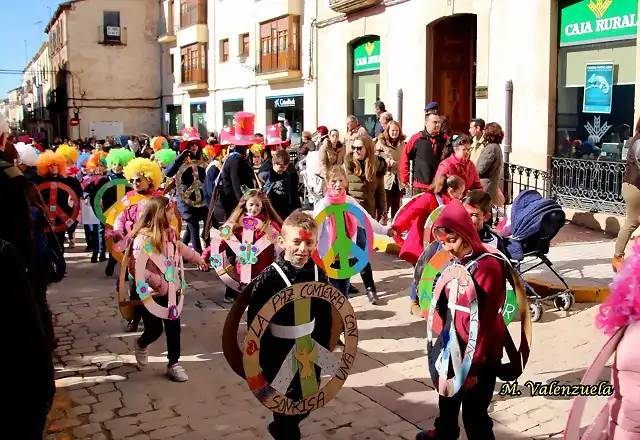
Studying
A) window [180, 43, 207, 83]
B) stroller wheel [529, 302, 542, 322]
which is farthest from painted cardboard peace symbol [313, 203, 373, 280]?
window [180, 43, 207, 83]

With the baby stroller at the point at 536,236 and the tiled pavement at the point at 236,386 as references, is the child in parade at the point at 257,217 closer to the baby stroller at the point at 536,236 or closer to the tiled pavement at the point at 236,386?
the tiled pavement at the point at 236,386

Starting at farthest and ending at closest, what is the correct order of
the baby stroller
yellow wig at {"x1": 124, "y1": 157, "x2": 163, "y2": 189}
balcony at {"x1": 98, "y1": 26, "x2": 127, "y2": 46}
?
balcony at {"x1": 98, "y1": 26, "x2": 127, "y2": 46} → yellow wig at {"x1": 124, "y1": 157, "x2": 163, "y2": 189} → the baby stroller

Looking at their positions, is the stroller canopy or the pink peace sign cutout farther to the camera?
the stroller canopy

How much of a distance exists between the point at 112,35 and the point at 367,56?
1120 inches

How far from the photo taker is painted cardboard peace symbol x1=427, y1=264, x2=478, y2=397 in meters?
3.83

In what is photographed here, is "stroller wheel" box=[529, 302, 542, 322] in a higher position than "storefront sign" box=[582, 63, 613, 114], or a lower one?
lower

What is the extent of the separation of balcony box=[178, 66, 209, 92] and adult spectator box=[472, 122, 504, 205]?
27.8 metres

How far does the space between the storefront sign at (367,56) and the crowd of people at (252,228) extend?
7.78 m

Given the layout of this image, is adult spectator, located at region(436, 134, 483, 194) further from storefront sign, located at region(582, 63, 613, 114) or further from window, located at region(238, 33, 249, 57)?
window, located at region(238, 33, 249, 57)

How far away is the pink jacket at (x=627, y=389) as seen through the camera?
2705 mm

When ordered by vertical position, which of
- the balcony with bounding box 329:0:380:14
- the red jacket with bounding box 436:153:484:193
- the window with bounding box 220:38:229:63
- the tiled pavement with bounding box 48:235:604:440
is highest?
the window with bounding box 220:38:229:63

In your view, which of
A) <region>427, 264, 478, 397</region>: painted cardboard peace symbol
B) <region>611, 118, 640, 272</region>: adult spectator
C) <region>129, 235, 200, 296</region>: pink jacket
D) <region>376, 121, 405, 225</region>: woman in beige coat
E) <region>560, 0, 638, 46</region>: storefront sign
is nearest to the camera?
<region>427, 264, 478, 397</region>: painted cardboard peace symbol

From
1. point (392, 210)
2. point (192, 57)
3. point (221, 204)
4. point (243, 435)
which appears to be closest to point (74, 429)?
point (243, 435)

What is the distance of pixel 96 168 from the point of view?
36.7 ft
